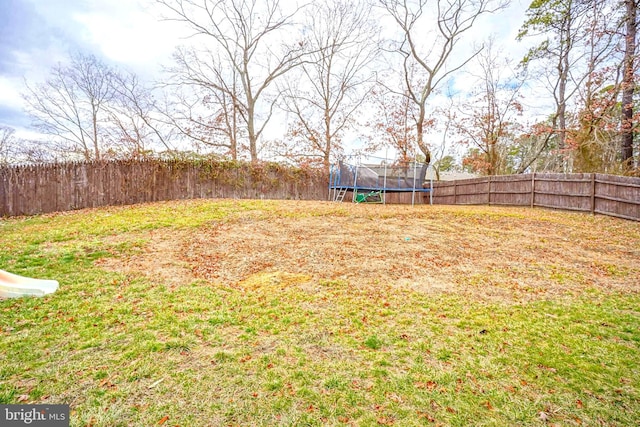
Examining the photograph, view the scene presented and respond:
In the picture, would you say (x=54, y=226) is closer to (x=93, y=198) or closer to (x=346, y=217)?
(x=93, y=198)

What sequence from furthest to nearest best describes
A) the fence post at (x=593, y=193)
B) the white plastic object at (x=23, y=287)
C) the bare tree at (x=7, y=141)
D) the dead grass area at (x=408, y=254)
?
the bare tree at (x=7, y=141), the fence post at (x=593, y=193), the dead grass area at (x=408, y=254), the white plastic object at (x=23, y=287)

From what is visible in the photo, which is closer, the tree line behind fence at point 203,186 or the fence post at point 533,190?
the tree line behind fence at point 203,186

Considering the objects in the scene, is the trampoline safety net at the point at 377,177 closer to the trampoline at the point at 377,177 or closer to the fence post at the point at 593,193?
the trampoline at the point at 377,177

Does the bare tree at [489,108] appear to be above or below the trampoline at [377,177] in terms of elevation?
above

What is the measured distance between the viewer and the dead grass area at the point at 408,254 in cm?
379

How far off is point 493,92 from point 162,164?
1714cm

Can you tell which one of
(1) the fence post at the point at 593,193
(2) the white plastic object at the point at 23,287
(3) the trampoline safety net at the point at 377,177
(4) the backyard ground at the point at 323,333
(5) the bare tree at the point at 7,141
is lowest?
(4) the backyard ground at the point at 323,333

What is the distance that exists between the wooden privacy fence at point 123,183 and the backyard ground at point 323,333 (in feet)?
15.1

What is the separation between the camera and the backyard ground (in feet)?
5.57

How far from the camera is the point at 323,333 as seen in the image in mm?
2512

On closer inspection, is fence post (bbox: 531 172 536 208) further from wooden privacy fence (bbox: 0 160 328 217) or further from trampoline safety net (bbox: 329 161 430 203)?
wooden privacy fence (bbox: 0 160 328 217)

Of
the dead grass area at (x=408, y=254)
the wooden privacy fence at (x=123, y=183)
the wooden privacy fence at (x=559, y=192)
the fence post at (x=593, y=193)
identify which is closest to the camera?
the dead grass area at (x=408, y=254)

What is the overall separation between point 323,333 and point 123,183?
1026 cm

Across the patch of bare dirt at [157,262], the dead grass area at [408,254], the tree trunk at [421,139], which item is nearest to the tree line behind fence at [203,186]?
the dead grass area at [408,254]
